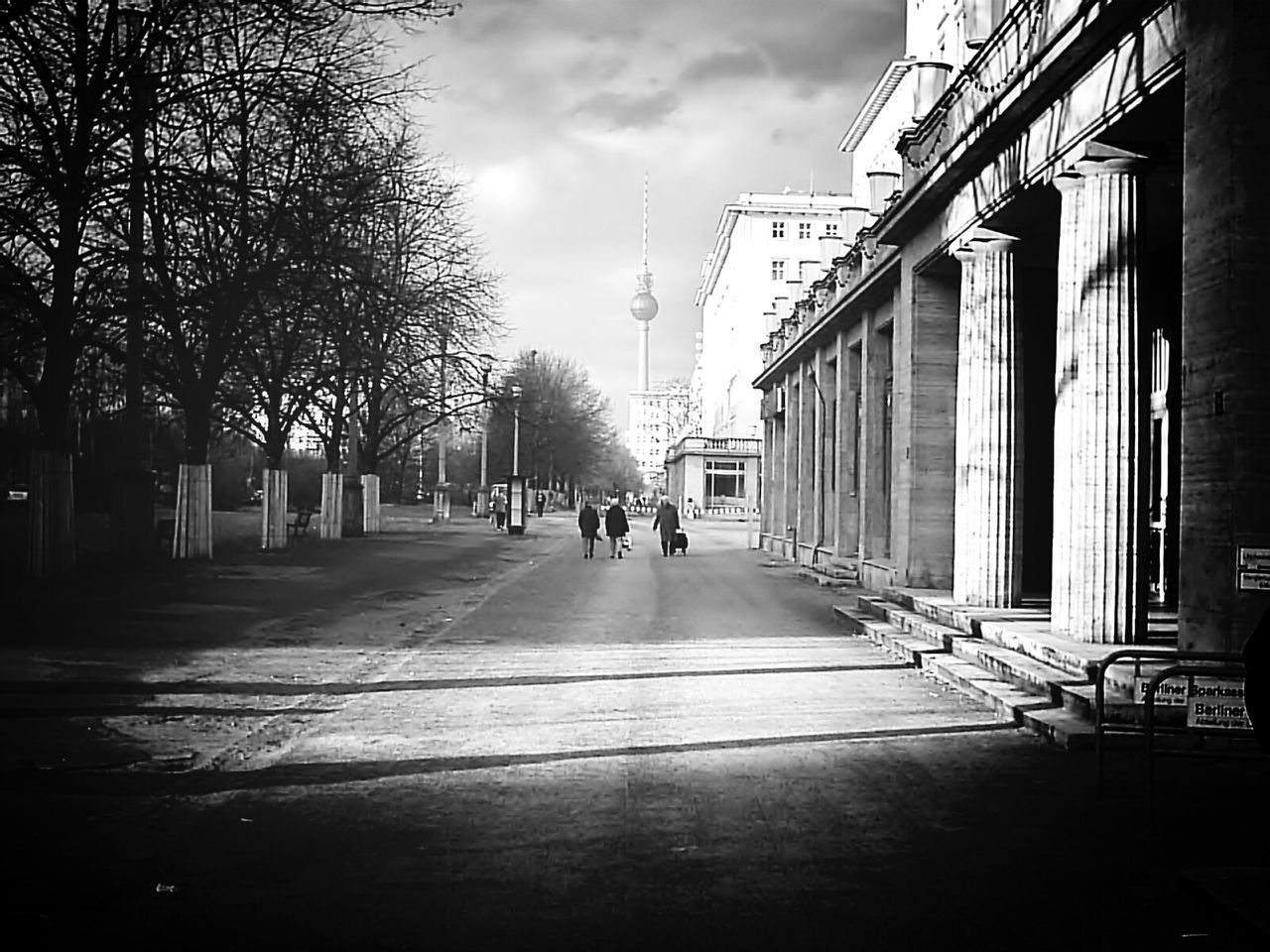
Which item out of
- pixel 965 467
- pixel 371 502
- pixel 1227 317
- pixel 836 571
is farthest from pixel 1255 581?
pixel 371 502

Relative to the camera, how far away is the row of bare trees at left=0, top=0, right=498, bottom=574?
59.2 feet

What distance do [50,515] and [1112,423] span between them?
16.5m

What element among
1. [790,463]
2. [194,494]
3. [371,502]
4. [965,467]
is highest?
[790,463]

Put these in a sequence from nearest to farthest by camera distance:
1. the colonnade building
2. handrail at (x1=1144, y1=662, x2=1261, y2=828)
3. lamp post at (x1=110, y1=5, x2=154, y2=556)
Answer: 1. handrail at (x1=1144, y1=662, x2=1261, y2=828)
2. the colonnade building
3. lamp post at (x1=110, y1=5, x2=154, y2=556)

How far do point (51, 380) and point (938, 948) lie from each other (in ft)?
66.0

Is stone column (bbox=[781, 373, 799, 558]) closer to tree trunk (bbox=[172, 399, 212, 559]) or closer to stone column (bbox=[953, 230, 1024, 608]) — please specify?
tree trunk (bbox=[172, 399, 212, 559])

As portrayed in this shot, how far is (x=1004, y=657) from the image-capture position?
13477 mm

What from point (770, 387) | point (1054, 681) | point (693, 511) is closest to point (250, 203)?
point (1054, 681)

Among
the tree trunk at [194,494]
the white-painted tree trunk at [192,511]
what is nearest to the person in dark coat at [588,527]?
the tree trunk at [194,494]

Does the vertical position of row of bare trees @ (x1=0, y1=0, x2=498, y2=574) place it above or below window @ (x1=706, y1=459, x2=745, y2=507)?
above

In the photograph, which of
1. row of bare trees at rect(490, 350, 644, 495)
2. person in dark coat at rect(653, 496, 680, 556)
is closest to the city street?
person in dark coat at rect(653, 496, 680, 556)

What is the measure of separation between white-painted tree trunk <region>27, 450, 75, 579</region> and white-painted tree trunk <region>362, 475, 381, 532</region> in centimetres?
2488

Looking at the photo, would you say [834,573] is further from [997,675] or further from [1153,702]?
[1153,702]

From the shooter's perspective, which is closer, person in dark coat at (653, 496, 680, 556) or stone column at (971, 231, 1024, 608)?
stone column at (971, 231, 1024, 608)
